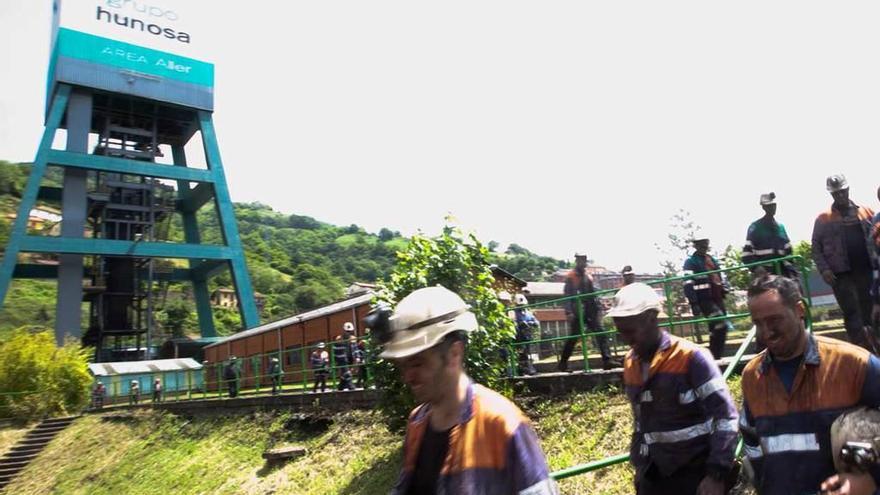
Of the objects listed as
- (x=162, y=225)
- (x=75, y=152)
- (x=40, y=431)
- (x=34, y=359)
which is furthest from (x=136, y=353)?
(x=40, y=431)

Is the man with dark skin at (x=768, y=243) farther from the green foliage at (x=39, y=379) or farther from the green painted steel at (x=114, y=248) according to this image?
the green painted steel at (x=114, y=248)

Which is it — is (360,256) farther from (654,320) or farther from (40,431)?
(654,320)

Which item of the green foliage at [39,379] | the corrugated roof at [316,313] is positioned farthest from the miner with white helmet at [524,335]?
the green foliage at [39,379]

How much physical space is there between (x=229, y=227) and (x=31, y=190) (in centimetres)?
1205

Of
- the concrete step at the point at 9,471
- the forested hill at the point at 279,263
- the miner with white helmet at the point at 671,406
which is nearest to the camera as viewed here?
the miner with white helmet at the point at 671,406

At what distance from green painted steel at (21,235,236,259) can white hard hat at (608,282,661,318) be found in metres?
39.0

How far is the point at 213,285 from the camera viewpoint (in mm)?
111062

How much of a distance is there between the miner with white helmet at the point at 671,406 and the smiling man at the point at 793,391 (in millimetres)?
234

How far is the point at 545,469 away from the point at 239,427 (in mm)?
15389

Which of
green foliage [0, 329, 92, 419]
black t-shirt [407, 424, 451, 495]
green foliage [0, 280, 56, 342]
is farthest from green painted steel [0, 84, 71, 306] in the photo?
black t-shirt [407, 424, 451, 495]

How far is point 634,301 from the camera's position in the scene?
3193 mm

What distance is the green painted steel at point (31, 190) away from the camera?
35.5 metres

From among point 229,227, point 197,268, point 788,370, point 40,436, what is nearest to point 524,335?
point 788,370

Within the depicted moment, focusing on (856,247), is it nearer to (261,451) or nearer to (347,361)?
(347,361)
